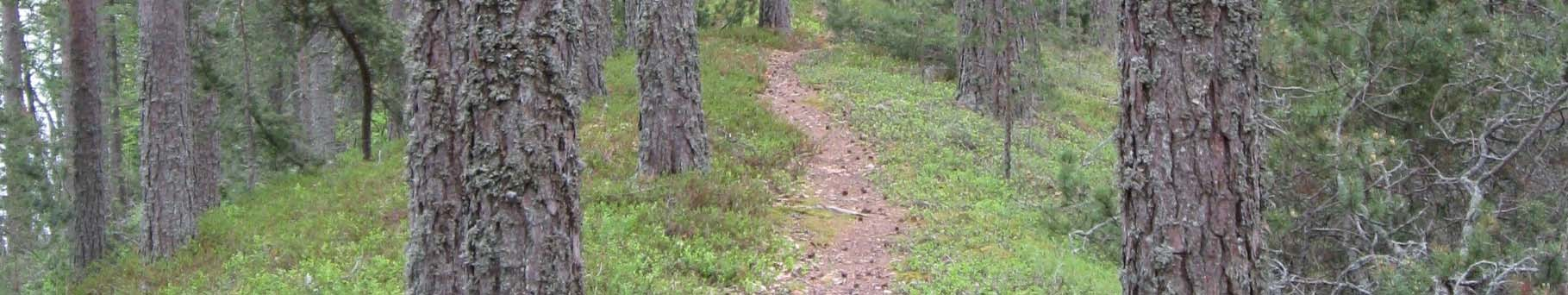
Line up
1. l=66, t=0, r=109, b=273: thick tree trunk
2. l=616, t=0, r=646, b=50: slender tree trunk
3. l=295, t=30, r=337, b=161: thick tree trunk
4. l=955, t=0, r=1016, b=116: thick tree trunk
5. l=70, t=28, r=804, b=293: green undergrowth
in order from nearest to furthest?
l=70, t=28, r=804, b=293: green undergrowth < l=66, t=0, r=109, b=273: thick tree trunk < l=955, t=0, r=1016, b=116: thick tree trunk < l=616, t=0, r=646, b=50: slender tree trunk < l=295, t=30, r=337, b=161: thick tree trunk

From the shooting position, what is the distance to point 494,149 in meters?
5.02

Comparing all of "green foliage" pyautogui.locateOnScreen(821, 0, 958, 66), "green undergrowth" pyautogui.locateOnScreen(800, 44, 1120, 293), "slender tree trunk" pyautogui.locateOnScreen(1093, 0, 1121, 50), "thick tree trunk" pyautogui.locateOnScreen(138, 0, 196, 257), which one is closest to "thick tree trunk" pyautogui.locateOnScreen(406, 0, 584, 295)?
"green undergrowth" pyautogui.locateOnScreen(800, 44, 1120, 293)

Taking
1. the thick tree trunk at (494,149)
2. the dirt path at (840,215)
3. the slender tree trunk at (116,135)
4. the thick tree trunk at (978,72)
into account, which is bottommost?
the slender tree trunk at (116,135)

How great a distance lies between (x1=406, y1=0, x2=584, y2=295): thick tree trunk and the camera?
4945 mm

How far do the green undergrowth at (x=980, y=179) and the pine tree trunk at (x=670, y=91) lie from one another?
1.96 metres

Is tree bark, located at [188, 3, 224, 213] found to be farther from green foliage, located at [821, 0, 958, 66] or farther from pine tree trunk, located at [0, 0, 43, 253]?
green foliage, located at [821, 0, 958, 66]

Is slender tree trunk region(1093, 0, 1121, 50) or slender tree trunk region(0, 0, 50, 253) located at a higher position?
slender tree trunk region(1093, 0, 1121, 50)

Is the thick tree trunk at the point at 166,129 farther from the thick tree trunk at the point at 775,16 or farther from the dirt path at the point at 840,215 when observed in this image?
the thick tree trunk at the point at 775,16

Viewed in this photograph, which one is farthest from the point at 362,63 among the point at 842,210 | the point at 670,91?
the point at 842,210

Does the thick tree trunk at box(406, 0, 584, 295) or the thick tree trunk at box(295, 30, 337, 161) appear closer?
the thick tree trunk at box(406, 0, 584, 295)

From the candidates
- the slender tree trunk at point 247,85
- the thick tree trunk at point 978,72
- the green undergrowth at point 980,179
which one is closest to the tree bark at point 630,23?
the green undergrowth at point 980,179

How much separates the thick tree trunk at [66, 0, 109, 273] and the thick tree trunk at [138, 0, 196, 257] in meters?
1.79

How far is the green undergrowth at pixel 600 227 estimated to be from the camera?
28.7 feet

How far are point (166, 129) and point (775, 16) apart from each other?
11.5 m
